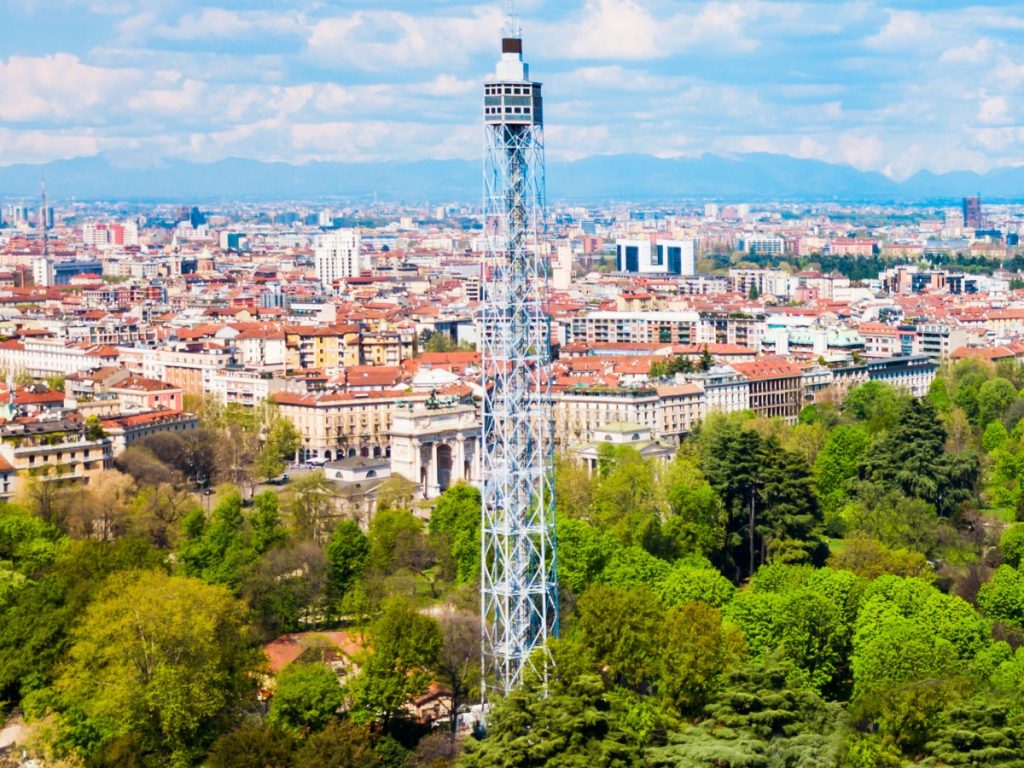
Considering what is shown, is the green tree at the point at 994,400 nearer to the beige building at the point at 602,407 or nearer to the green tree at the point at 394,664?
the beige building at the point at 602,407

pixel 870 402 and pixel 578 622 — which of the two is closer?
pixel 578 622

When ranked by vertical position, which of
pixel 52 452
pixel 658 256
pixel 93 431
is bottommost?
pixel 52 452

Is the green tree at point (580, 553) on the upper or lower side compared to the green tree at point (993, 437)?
upper

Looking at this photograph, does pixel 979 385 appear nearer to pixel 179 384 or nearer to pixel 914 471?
pixel 914 471

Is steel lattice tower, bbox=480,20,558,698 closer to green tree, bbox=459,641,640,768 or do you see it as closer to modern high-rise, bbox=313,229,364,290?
green tree, bbox=459,641,640,768

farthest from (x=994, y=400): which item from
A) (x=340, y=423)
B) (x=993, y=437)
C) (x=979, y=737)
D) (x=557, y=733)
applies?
(x=557, y=733)

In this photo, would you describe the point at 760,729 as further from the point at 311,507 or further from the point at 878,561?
the point at 311,507

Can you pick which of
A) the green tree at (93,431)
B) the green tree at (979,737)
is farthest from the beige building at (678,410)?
the green tree at (979,737)
